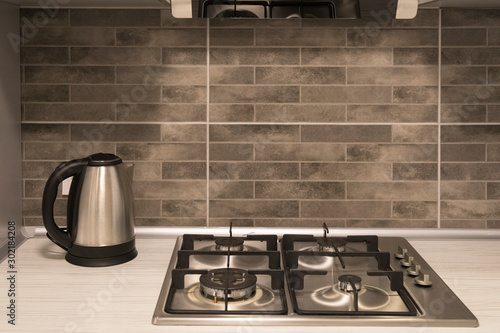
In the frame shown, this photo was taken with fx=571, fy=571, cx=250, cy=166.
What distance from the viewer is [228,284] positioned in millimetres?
1240

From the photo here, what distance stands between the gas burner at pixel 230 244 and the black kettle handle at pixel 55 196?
0.39 m

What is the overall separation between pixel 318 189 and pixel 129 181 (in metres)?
0.58

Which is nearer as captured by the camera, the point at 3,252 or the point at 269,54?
the point at 3,252

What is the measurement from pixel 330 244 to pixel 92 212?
0.63 m

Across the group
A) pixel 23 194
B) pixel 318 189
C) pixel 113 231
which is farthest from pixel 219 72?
pixel 23 194

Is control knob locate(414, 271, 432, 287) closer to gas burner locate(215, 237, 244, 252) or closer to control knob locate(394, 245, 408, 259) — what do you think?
control knob locate(394, 245, 408, 259)

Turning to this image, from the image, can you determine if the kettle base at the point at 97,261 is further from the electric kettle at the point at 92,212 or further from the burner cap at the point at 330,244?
the burner cap at the point at 330,244

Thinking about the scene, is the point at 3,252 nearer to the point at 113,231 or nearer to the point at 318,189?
the point at 113,231

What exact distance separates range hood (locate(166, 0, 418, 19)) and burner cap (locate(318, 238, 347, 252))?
602 mm

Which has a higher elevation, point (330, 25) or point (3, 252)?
point (330, 25)

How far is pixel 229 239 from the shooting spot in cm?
158

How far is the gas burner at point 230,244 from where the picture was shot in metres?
1.53

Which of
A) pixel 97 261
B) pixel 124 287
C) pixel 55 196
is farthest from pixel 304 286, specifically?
pixel 55 196

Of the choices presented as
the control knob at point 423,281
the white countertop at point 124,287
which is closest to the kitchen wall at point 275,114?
the white countertop at point 124,287
